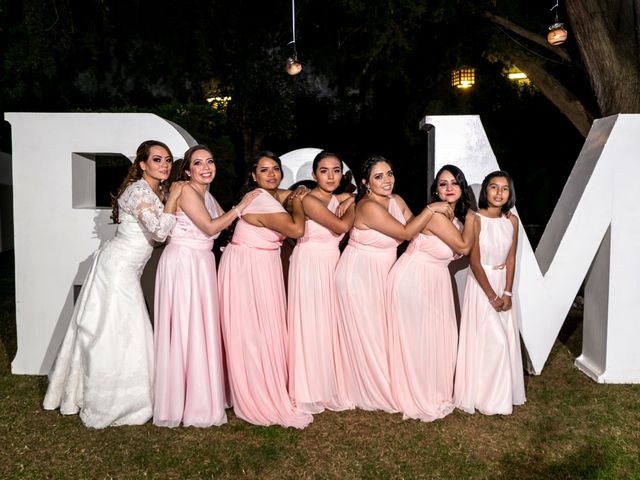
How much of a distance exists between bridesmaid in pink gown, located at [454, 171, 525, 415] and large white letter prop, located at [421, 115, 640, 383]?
22.3 inches

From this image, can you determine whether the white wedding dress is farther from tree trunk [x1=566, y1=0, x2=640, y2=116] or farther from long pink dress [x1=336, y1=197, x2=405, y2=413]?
tree trunk [x1=566, y1=0, x2=640, y2=116]

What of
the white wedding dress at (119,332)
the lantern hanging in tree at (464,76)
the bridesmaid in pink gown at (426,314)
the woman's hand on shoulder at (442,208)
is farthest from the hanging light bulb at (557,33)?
the white wedding dress at (119,332)

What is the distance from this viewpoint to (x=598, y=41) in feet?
27.1

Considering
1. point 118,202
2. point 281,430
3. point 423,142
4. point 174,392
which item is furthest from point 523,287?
point 423,142

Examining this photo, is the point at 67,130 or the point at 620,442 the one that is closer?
the point at 620,442

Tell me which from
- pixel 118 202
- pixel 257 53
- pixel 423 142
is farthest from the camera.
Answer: pixel 423 142

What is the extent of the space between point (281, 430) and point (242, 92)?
984 centimetres

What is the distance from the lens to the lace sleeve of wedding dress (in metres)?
4.27

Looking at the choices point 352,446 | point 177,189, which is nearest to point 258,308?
point 177,189

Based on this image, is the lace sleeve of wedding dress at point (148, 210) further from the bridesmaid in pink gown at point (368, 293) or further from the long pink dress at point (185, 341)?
the bridesmaid in pink gown at point (368, 293)

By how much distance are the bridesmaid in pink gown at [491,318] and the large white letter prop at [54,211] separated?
9.32 feet

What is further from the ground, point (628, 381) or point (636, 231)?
point (636, 231)

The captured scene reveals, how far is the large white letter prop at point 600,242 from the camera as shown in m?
5.28

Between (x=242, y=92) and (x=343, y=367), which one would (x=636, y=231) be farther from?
(x=242, y=92)
